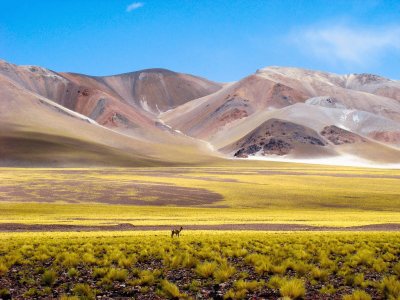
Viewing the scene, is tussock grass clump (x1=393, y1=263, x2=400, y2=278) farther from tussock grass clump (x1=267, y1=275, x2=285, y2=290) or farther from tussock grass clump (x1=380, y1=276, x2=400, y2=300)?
tussock grass clump (x1=267, y1=275, x2=285, y2=290)

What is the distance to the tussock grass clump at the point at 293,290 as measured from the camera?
1248cm

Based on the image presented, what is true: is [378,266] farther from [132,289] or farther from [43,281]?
[43,281]

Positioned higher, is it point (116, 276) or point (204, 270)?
point (204, 270)

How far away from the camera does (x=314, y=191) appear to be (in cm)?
8419

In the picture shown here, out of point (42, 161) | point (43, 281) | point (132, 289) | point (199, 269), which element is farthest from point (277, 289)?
point (42, 161)

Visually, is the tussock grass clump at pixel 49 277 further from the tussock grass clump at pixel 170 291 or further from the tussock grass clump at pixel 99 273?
the tussock grass clump at pixel 170 291

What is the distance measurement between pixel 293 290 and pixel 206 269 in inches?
119

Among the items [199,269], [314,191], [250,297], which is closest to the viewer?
[250,297]

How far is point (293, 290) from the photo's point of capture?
12555mm

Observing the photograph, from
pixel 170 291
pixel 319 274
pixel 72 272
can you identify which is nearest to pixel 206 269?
pixel 170 291

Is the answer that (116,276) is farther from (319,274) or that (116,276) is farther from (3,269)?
(319,274)

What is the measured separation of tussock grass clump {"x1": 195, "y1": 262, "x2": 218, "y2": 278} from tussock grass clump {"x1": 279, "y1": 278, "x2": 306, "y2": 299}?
8.04 feet

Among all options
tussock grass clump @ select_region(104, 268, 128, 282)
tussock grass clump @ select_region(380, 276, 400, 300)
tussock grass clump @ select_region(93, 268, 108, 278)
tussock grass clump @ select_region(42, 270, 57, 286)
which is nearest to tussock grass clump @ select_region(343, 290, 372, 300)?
tussock grass clump @ select_region(380, 276, 400, 300)

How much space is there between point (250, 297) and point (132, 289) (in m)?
3.23
